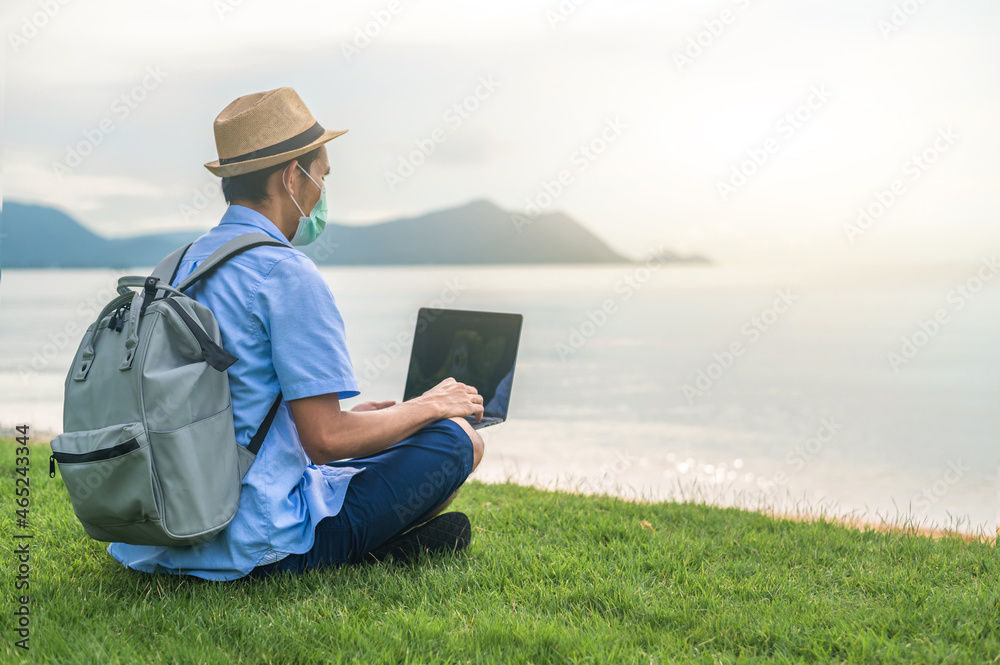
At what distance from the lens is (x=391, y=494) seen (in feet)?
8.18

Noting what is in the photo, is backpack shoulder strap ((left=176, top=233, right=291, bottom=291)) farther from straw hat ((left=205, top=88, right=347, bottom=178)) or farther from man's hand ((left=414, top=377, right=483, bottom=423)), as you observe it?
man's hand ((left=414, top=377, right=483, bottom=423))

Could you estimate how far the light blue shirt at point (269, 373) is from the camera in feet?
7.25

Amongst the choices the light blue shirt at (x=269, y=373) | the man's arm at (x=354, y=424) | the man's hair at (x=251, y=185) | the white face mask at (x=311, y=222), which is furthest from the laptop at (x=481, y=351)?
the man's hair at (x=251, y=185)

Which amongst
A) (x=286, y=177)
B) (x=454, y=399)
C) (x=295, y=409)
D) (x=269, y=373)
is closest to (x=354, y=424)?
(x=295, y=409)

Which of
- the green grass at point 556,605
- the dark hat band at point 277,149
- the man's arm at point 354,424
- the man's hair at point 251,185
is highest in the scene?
the dark hat band at point 277,149

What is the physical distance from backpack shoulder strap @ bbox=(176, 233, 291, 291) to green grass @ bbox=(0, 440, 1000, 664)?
951mm

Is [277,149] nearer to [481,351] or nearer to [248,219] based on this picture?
[248,219]

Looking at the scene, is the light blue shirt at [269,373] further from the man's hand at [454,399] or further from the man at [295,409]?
the man's hand at [454,399]

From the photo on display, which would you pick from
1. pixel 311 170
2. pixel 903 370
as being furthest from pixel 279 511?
pixel 903 370

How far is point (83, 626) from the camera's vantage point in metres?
2.22

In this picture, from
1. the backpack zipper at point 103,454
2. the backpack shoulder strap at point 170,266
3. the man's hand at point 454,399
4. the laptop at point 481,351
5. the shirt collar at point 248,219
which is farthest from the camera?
the laptop at point 481,351

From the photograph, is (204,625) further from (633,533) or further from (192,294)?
(633,533)

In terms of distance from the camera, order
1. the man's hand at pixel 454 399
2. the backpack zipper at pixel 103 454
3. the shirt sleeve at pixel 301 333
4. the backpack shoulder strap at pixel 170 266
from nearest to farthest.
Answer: the backpack zipper at pixel 103 454, the shirt sleeve at pixel 301 333, the backpack shoulder strap at pixel 170 266, the man's hand at pixel 454 399

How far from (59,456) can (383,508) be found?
94 cm
